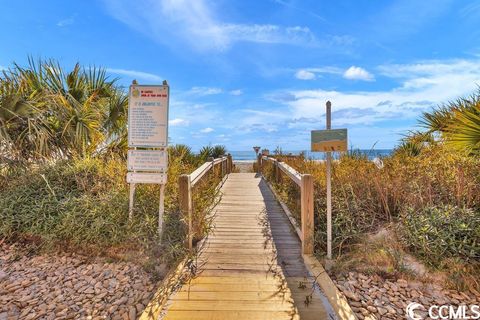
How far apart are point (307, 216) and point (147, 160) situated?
2.38 metres

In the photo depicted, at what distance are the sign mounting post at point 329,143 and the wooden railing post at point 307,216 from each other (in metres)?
0.27

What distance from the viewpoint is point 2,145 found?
17.9 ft

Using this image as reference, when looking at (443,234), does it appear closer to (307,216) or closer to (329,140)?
(307,216)

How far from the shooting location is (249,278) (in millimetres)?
3176

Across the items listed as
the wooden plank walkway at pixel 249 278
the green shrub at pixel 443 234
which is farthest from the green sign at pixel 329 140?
the wooden plank walkway at pixel 249 278

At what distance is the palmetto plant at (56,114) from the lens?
5.56m

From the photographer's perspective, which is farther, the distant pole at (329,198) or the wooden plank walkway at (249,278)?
the distant pole at (329,198)

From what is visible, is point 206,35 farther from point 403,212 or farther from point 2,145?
point 403,212

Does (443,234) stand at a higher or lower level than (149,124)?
lower

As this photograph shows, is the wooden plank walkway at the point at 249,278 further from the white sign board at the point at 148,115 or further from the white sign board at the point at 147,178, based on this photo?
the white sign board at the point at 148,115

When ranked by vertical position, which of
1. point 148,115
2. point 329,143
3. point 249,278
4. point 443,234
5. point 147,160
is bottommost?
point 249,278

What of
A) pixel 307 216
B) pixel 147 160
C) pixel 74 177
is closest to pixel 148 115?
pixel 147 160

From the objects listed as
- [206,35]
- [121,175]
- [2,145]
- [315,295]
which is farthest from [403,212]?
[2,145]

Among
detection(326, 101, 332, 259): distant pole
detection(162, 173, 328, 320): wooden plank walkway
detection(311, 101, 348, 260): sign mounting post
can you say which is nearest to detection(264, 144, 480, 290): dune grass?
detection(326, 101, 332, 259): distant pole
